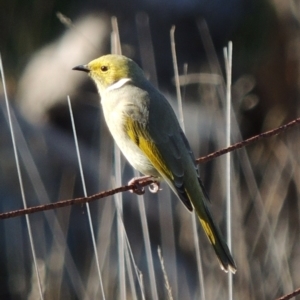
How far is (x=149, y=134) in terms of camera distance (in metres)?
3.39

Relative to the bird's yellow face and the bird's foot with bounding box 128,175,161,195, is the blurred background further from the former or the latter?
the bird's yellow face

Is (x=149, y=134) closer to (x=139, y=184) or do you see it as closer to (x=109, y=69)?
(x=139, y=184)

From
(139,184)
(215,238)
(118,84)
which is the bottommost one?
(215,238)

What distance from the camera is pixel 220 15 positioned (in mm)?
6750

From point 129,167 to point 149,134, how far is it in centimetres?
207

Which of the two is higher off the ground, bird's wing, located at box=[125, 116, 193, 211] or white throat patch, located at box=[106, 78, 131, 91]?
white throat patch, located at box=[106, 78, 131, 91]

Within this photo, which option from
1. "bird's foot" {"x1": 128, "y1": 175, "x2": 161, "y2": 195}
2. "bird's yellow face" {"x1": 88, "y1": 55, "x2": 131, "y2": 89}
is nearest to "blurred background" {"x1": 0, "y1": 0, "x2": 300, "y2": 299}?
"bird's foot" {"x1": 128, "y1": 175, "x2": 161, "y2": 195}

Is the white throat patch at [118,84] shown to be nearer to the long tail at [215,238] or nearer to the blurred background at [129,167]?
the blurred background at [129,167]

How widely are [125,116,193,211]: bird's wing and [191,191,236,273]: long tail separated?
0.40 feet

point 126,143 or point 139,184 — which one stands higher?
point 126,143

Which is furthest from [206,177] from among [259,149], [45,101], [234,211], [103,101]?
[103,101]

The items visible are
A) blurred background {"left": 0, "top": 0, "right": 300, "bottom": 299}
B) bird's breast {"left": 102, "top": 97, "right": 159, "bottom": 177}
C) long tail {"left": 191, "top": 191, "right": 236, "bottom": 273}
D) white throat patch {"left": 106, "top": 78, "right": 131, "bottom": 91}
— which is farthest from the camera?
blurred background {"left": 0, "top": 0, "right": 300, "bottom": 299}

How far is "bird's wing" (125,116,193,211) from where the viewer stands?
323 cm

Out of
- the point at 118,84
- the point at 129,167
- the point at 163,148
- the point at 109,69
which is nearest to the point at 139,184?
the point at 163,148
